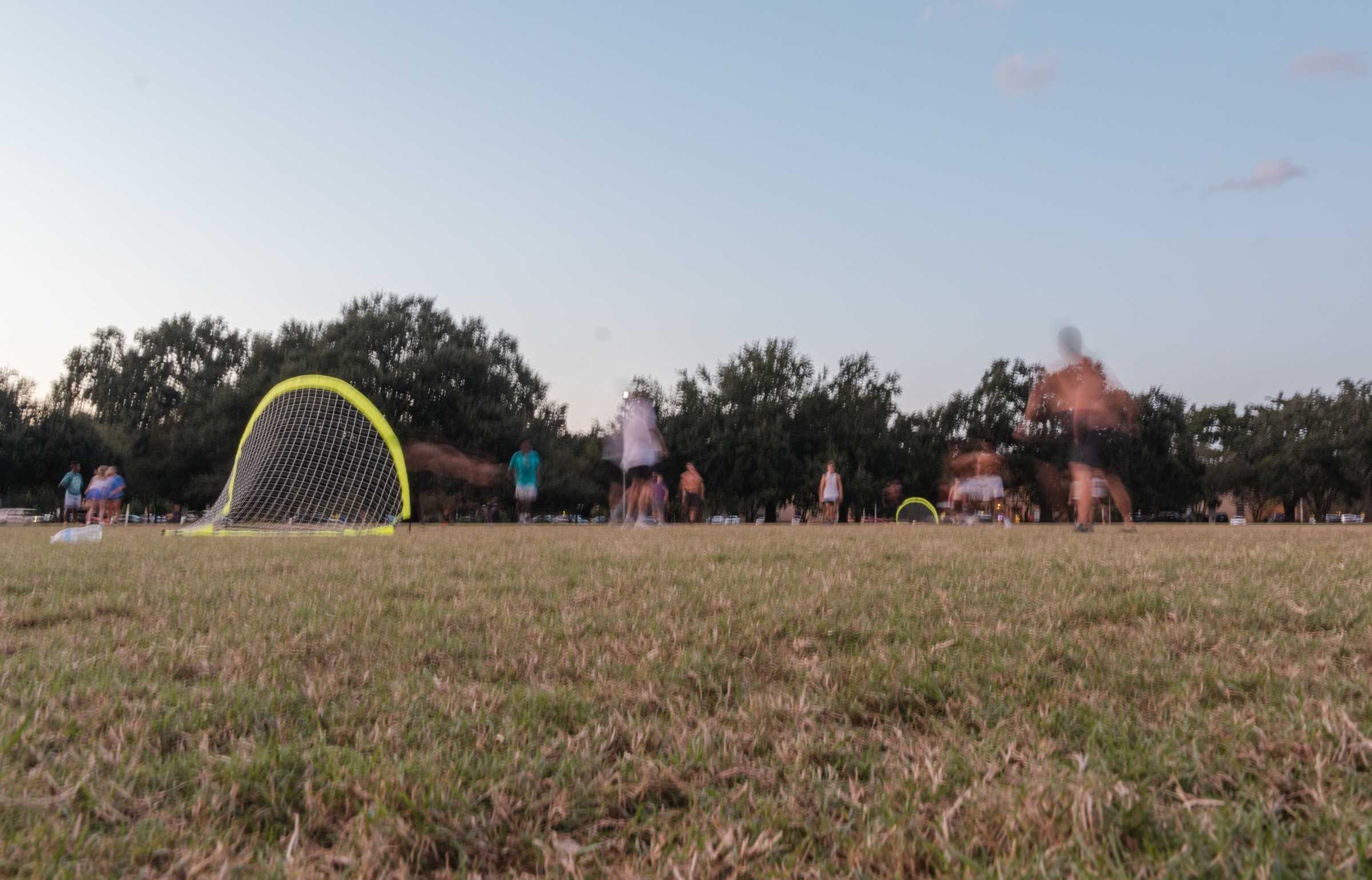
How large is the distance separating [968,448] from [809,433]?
38.2 feet

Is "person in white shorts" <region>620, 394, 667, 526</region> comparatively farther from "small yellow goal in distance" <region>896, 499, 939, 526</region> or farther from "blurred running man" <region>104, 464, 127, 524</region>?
"small yellow goal in distance" <region>896, 499, 939, 526</region>

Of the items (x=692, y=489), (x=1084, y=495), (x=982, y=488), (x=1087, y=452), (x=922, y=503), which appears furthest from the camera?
(x=922, y=503)

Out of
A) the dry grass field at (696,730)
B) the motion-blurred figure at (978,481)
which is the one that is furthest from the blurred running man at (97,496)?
the motion-blurred figure at (978,481)

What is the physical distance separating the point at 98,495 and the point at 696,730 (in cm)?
2593

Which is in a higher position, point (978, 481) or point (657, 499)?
point (978, 481)

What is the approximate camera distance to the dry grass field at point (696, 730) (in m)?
2.32

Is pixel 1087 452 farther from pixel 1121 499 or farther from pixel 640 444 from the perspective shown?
pixel 640 444

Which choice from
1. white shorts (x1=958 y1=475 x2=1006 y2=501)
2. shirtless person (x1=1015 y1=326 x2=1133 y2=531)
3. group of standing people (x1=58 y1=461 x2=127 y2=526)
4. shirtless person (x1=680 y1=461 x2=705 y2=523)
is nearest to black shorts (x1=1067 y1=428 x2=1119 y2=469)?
shirtless person (x1=1015 y1=326 x2=1133 y2=531)

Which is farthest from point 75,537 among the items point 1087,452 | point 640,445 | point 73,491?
point 73,491

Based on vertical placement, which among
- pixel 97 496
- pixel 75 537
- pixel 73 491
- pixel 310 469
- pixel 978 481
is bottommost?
pixel 75 537

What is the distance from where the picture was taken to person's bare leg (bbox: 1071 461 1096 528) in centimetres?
1462

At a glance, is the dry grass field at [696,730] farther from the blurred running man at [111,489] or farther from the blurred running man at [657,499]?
the blurred running man at [111,489]

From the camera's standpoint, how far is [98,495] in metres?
24.1

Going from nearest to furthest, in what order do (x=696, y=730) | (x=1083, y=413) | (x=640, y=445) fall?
1. (x=696, y=730)
2. (x=1083, y=413)
3. (x=640, y=445)
